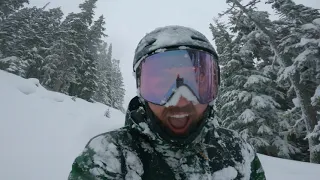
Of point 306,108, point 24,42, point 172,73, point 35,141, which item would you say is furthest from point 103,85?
point 172,73

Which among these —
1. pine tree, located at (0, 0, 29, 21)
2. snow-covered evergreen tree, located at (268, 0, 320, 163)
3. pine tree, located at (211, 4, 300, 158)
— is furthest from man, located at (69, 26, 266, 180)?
pine tree, located at (0, 0, 29, 21)

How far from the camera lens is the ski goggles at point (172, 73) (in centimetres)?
208

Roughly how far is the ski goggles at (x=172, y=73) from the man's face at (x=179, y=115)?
0.35 feet

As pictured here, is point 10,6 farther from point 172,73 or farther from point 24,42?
point 172,73

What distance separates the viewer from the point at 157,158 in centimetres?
178

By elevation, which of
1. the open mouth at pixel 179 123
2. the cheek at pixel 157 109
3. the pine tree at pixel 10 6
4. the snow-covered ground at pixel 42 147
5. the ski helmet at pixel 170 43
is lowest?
the snow-covered ground at pixel 42 147

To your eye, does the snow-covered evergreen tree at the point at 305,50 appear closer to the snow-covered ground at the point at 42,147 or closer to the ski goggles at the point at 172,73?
the snow-covered ground at the point at 42,147

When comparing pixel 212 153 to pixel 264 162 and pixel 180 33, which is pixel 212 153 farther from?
pixel 264 162

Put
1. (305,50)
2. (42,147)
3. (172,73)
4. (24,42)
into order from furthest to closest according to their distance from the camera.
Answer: (24,42)
(305,50)
(42,147)
(172,73)

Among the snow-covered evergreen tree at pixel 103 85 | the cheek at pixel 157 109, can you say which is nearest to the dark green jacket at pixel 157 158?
the cheek at pixel 157 109

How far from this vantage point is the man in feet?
5.51

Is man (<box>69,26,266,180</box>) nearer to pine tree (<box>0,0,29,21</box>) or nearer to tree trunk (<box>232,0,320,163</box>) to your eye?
tree trunk (<box>232,0,320,163</box>)

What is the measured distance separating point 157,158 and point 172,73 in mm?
736

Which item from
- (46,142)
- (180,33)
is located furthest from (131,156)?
(46,142)
